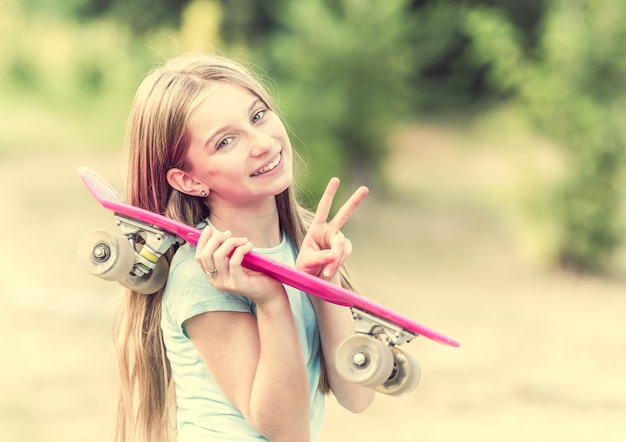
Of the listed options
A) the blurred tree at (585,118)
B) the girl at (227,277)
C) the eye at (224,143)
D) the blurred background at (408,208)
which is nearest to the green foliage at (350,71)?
the blurred background at (408,208)

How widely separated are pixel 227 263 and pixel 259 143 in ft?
0.91

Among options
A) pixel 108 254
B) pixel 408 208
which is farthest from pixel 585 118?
pixel 108 254

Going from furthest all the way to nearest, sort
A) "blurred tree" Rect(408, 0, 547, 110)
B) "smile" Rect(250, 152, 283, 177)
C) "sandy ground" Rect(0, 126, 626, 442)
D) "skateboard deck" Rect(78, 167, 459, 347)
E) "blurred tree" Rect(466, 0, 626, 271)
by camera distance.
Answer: "blurred tree" Rect(408, 0, 547, 110), "blurred tree" Rect(466, 0, 626, 271), "sandy ground" Rect(0, 126, 626, 442), "smile" Rect(250, 152, 283, 177), "skateboard deck" Rect(78, 167, 459, 347)

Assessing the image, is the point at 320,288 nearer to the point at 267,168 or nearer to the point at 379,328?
the point at 379,328

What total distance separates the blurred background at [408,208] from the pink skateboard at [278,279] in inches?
107

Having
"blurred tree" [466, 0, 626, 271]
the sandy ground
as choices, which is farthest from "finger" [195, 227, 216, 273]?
"blurred tree" [466, 0, 626, 271]

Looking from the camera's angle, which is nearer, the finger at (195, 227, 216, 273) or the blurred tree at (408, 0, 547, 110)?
the finger at (195, 227, 216, 273)

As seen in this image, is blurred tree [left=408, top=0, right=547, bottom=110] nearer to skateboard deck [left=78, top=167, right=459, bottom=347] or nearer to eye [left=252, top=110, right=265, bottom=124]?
eye [left=252, top=110, right=265, bottom=124]

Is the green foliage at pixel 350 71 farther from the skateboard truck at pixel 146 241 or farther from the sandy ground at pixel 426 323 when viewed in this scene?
the skateboard truck at pixel 146 241

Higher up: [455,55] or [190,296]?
[455,55]

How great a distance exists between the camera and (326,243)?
6.45 feet

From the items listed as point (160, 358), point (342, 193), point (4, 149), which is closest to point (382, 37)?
point (342, 193)

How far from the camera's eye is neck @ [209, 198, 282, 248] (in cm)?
207

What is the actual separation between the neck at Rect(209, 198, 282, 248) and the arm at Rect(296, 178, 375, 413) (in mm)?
162
